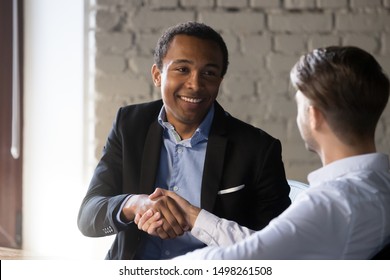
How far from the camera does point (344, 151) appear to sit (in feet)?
2.98

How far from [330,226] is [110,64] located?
3.14ft

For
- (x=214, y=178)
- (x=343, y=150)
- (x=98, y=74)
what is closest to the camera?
(x=343, y=150)

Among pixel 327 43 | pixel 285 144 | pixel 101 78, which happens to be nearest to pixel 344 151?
pixel 285 144

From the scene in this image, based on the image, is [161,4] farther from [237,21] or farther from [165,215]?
[165,215]

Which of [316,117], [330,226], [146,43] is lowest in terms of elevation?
[330,226]

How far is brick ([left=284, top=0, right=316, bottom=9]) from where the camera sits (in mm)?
1589

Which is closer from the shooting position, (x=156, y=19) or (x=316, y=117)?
(x=316, y=117)

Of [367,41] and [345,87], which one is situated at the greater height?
[367,41]

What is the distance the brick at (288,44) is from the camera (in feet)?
5.14

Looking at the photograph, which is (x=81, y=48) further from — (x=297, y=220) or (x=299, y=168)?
(x=297, y=220)

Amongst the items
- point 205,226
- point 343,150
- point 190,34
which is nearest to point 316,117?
point 343,150

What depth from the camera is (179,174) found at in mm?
1222

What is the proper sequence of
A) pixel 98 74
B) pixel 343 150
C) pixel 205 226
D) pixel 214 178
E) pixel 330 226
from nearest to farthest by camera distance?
pixel 330 226 → pixel 343 150 → pixel 205 226 → pixel 214 178 → pixel 98 74

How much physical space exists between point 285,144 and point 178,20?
46 cm
